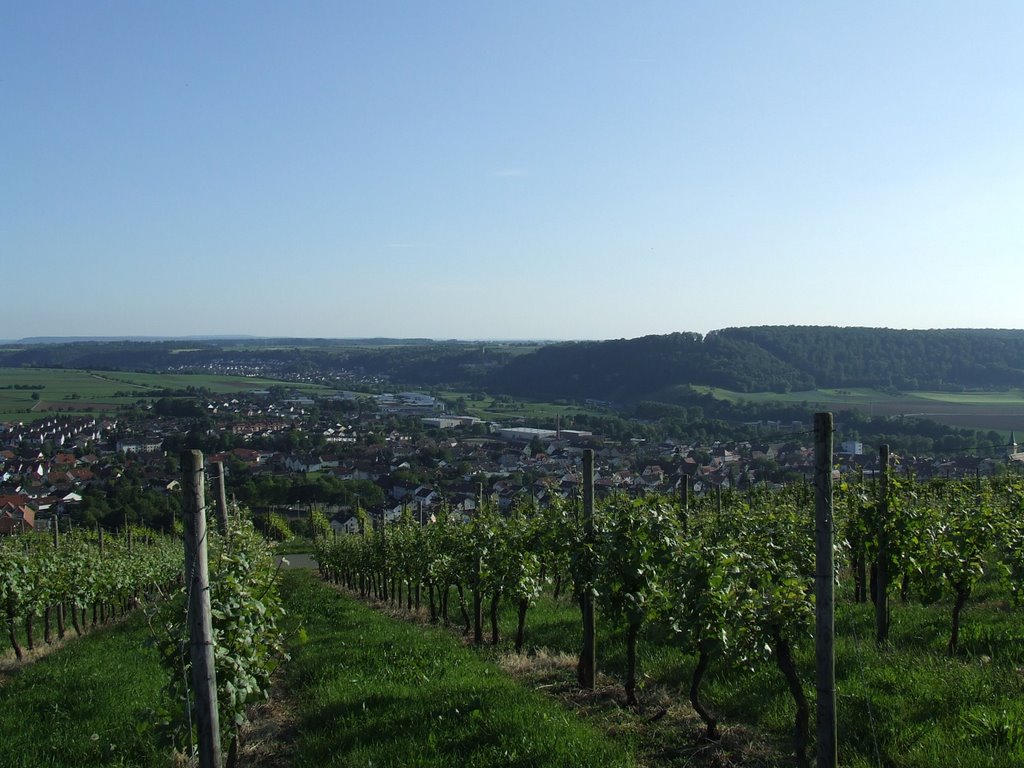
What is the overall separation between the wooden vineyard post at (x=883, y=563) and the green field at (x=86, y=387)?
3873 inches

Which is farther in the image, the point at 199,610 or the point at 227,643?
the point at 227,643

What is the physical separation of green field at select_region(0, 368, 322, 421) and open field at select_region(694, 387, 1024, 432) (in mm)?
85882

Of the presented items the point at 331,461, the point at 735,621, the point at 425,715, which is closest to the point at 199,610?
the point at 425,715

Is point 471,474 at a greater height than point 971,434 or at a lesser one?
lesser

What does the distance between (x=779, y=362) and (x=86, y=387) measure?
346ft

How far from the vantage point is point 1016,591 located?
9.24 m

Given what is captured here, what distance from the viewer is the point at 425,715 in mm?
7406

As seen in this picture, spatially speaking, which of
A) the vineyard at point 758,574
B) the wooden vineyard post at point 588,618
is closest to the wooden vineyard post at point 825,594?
the vineyard at point 758,574

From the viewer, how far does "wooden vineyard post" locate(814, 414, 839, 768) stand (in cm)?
518

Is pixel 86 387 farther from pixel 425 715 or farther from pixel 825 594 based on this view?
pixel 825 594

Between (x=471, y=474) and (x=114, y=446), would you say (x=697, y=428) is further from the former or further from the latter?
(x=114, y=446)

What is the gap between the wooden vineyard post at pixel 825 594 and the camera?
5.18 m

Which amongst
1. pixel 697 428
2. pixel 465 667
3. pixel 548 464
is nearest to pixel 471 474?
pixel 548 464

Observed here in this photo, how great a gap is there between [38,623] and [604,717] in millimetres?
22519
